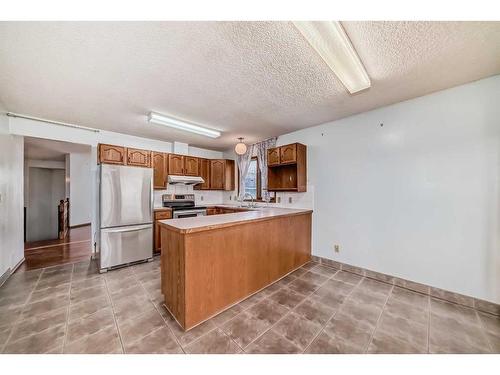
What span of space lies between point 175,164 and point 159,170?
38cm

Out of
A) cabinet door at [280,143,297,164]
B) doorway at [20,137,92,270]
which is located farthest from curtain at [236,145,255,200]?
doorway at [20,137,92,270]

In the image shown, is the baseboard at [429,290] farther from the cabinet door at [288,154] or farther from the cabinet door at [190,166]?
the cabinet door at [190,166]

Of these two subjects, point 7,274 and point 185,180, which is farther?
point 185,180

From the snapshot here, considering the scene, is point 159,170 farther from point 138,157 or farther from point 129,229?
point 129,229

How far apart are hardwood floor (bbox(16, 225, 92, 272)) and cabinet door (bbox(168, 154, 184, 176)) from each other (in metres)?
2.28

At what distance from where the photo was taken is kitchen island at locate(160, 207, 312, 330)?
1705mm

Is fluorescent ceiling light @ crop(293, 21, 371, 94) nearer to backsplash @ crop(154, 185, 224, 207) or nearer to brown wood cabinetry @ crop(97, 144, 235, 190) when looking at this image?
brown wood cabinetry @ crop(97, 144, 235, 190)

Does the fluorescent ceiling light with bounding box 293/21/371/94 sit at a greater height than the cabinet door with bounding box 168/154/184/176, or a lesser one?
greater

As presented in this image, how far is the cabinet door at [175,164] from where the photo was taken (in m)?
4.21

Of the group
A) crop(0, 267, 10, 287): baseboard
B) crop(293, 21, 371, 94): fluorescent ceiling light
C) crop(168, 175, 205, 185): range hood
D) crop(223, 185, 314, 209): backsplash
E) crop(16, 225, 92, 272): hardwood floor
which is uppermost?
crop(293, 21, 371, 94): fluorescent ceiling light

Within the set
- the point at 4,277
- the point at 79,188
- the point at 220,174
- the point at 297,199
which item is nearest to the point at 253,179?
the point at 220,174

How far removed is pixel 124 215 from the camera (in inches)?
123
